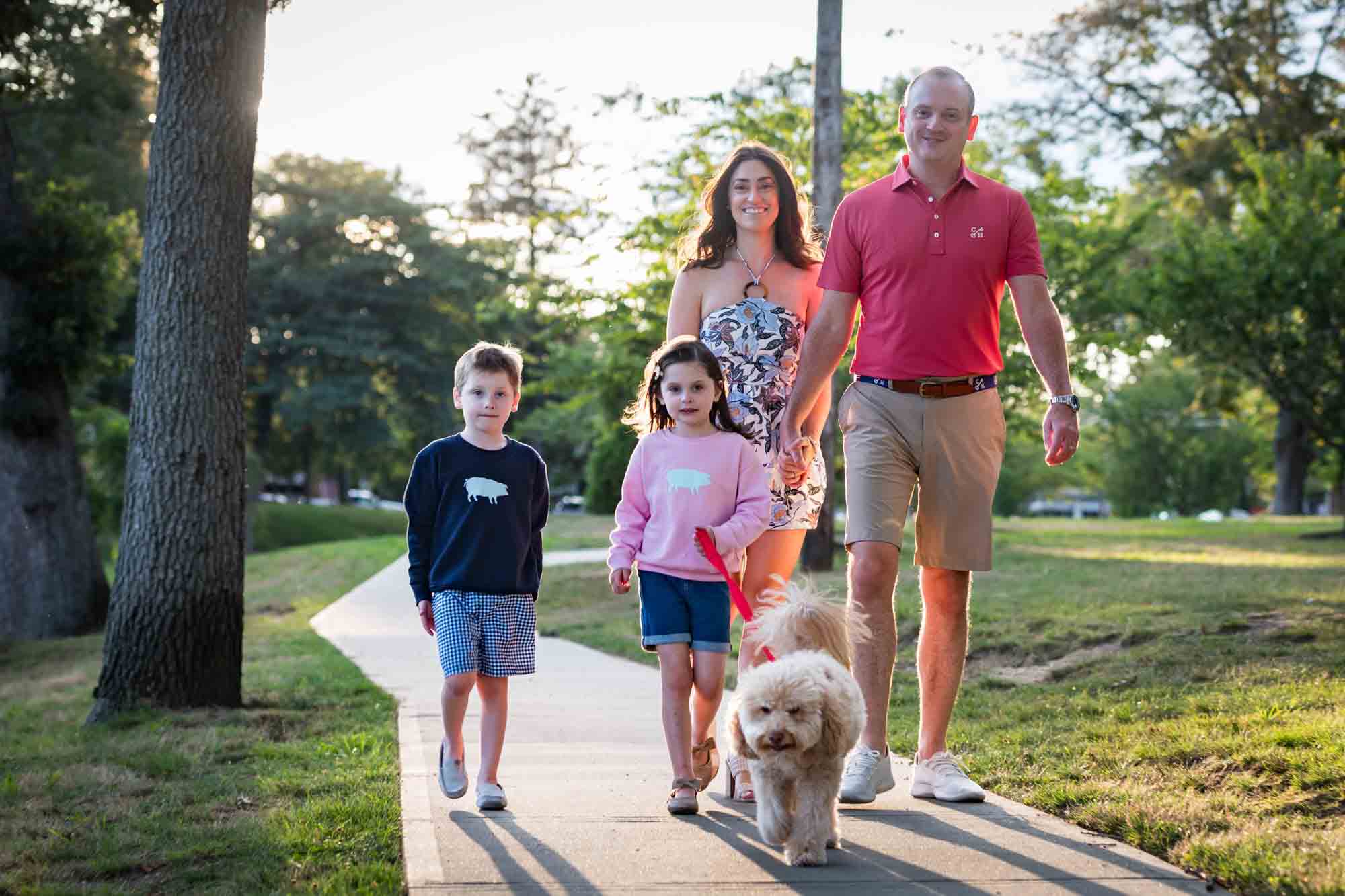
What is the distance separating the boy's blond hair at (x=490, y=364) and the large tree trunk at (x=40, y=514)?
12585mm

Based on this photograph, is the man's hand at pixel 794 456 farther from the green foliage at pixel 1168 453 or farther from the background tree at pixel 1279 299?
the green foliage at pixel 1168 453

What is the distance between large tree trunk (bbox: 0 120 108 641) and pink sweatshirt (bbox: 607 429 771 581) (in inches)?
519

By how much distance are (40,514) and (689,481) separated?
45.9 ft

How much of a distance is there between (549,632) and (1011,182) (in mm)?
15898

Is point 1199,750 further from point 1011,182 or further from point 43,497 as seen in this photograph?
point 1011,182

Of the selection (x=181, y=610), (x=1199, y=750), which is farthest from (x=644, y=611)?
(x=181, y=610)

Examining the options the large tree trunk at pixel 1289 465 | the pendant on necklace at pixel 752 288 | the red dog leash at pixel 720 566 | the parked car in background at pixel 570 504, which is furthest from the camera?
the parked car in background at pixel 570 504

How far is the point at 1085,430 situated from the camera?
189 ft

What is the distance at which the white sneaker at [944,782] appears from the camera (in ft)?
16.6

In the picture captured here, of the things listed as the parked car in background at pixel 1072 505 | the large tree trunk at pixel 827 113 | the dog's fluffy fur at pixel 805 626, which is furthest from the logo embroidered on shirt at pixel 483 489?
the parked car in background at pixel 1072 505

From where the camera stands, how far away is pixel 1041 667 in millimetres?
8508

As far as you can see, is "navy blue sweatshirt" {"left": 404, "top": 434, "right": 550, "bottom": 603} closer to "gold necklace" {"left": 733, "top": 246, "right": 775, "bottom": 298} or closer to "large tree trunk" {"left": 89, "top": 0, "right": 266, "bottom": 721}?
"gold necklace" {"left": 733, "top": 246, "right": 775, "bottom": 298}

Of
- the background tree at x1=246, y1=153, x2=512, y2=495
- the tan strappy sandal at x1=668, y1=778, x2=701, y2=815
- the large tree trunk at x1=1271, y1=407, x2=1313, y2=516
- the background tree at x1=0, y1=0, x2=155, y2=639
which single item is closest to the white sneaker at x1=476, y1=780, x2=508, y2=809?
the tan strappy sandal at x1=668, y1=778, x2=701, y2=815

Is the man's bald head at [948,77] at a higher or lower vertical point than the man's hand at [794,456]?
higher
